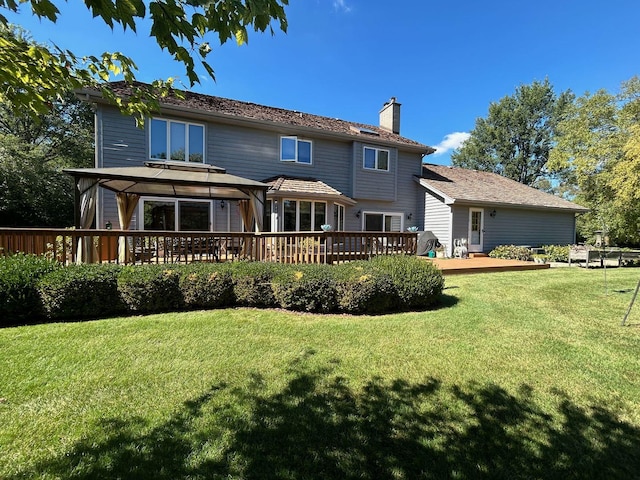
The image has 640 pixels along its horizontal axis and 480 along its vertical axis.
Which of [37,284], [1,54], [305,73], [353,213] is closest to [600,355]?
[1,54]


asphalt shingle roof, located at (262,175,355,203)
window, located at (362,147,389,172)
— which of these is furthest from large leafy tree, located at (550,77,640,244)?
asphalt shingle roof, located at (262,175,355,203)

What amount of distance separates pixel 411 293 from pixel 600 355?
282cm

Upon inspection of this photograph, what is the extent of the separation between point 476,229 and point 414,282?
11.5 meters

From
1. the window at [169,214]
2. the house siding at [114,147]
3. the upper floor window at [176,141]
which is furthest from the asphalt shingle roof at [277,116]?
the window at [169,214]

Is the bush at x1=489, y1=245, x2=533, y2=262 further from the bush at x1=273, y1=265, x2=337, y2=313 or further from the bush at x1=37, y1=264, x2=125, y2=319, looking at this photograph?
the bush at x1=37, y1=264, x2=125, y2=319

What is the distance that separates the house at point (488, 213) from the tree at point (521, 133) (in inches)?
775

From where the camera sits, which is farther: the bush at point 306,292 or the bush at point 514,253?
the bush at point 514,253

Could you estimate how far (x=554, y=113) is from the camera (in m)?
33.4

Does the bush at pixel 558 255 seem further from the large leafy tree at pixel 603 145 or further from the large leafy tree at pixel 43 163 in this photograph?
the large leafy tree at pixel 43 163

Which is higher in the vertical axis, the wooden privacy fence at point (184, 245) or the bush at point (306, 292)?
the wooden privacy fence at point (184, 245)

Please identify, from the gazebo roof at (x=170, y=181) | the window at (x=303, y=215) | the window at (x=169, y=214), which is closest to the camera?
the gazebo roof at (x=170, y=181)

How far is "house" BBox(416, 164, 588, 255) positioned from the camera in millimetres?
14883

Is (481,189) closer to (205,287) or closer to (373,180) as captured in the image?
(373,180)

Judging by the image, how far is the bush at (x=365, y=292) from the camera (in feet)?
18.8
